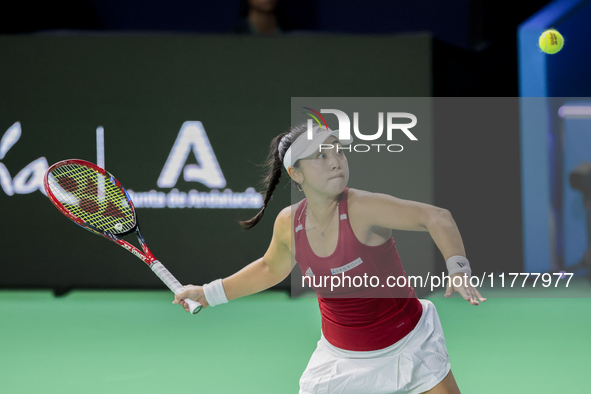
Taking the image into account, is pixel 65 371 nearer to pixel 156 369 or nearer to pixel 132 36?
pixel 156 369

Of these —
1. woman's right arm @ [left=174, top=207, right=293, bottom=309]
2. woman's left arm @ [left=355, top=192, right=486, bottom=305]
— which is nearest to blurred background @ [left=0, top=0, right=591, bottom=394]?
woman's right arm @ [left=174, top=207, right=293, bottom=309]

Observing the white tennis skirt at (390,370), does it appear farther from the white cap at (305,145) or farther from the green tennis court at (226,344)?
the green tennis court at (226,344)

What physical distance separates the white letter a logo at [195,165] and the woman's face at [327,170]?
3248mm

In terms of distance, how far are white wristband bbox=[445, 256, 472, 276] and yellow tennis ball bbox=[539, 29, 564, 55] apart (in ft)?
6.97

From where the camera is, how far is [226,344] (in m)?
3.66

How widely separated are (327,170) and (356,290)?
412 millimetres

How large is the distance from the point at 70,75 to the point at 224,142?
59.2 inches

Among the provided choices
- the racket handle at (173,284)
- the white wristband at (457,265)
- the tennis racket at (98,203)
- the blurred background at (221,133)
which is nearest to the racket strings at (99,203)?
the tennis racket at (98,203)

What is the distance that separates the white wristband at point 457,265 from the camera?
1622mm

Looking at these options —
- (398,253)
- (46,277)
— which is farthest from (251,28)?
(398,253)

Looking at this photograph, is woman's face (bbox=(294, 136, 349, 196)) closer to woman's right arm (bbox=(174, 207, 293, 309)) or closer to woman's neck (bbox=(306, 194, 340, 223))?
woman's neck (bbox=(306, 194, 340, 223))

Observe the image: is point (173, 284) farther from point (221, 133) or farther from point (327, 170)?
point (221, 133)

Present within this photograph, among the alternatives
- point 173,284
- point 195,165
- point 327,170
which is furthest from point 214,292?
point 195,165

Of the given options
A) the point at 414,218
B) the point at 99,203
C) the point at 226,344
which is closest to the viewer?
the point at 414,218
